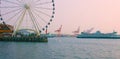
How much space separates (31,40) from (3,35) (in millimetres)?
12460

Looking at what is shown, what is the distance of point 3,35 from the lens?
3880 inches

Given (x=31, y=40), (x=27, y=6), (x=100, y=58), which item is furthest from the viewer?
(x=31, y=40)

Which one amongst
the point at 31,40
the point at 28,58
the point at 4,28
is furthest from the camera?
the point at 4,28

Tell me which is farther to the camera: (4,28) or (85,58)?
(4,28)

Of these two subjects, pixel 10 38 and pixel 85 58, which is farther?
pixel 10 38

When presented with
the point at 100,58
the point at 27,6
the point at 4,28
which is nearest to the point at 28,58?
the point at 100,58

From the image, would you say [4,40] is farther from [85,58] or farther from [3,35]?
[85,58]

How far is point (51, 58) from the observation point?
39.0 meters

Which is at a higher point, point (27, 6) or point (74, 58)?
point (27, 6)

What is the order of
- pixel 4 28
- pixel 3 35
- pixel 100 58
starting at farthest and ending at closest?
pixel 4 28, pixel 3 35, pixel 100 58

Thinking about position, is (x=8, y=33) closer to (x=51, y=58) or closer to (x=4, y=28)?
(x=4, y=28)

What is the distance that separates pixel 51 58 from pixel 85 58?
4.42 m

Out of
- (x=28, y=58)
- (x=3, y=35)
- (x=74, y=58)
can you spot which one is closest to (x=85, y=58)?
(x=74, y=58)

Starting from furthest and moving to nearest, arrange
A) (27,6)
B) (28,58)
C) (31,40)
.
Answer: (31,40) < (27,6) < (28,58)
